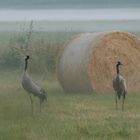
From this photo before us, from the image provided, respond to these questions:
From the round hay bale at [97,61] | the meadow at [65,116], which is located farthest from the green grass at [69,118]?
the round hay bale at [97,61]

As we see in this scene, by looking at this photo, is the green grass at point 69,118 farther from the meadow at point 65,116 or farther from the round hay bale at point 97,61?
the round hay bale at point 97,61

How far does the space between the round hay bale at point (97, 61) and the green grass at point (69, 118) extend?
43 cm

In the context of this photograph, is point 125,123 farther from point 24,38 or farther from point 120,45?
point 24,38

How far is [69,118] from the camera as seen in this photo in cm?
1251

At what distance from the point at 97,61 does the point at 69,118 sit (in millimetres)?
4559

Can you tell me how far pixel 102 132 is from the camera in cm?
1113

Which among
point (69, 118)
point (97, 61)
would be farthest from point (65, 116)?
point (97, 61)

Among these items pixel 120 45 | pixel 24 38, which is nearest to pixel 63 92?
pixel 120 45

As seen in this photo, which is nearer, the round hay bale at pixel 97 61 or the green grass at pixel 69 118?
the green grass at pixel 69 118

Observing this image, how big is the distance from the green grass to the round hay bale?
1.42 ft

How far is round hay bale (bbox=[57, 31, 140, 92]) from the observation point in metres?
16.8

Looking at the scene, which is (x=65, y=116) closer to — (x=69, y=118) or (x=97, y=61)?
(x=69, y=118)

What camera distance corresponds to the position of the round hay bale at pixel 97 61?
16.8 meters

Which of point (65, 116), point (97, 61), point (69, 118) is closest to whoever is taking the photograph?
point (69, 118)
